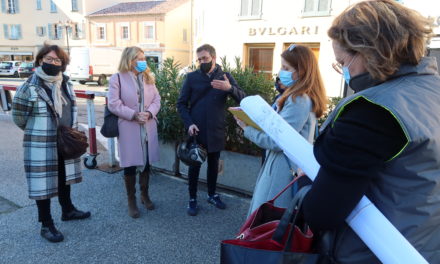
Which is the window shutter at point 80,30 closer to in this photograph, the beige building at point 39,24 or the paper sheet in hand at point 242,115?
the beige building at point 39,24

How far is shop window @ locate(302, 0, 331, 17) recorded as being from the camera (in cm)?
1380

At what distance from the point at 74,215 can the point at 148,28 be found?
32887 millimetres

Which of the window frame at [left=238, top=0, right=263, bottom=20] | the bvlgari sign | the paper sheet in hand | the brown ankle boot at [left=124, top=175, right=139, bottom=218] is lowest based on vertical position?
the brown ankle boot at [left=124, top=175, right=139, bottom=218]

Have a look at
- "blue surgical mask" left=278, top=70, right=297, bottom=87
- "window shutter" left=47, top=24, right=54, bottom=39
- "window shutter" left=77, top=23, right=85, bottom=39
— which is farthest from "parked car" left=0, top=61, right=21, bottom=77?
"blue surgical mask" left=278, top=70, right=297, bottom=87

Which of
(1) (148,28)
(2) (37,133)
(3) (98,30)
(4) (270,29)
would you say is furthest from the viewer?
(3) (98,30)

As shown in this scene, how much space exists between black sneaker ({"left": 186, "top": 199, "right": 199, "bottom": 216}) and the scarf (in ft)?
5.69

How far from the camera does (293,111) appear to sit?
7.27 ft

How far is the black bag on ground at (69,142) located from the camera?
3.07 m

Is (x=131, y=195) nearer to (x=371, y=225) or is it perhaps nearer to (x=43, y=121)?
(x=43, y=121)

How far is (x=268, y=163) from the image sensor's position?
2379 mm

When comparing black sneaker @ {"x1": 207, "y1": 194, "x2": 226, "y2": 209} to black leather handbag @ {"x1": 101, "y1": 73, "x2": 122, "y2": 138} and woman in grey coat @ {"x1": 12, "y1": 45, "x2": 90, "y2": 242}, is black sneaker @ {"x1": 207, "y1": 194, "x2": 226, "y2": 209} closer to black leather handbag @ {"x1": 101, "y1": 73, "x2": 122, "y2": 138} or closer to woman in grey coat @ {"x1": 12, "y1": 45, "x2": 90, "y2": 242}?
black leather handbag @ {"x1": 101, "y1": 73, "x2": 122, "y2": 138}

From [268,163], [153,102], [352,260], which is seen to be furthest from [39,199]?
[352,260]

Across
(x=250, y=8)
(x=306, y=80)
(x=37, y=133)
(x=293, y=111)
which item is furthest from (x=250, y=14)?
(x=293, y=111)

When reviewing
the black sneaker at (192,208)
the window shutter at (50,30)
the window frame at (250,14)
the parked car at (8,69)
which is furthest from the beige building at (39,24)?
the black sneaker at (192,208)
